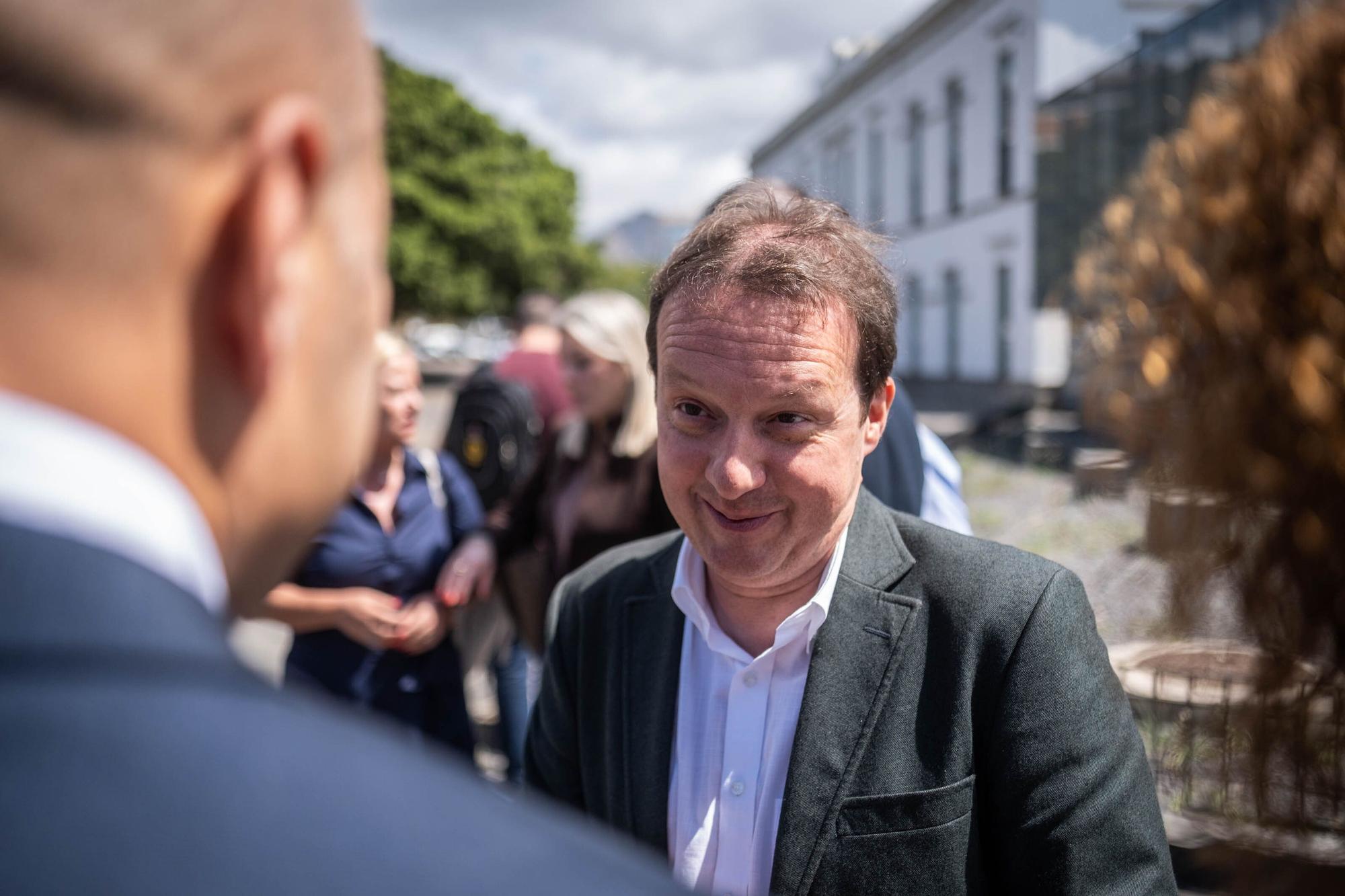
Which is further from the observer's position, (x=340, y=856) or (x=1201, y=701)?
(x=1201, y=701)

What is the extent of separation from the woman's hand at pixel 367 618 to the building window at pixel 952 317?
23.7m

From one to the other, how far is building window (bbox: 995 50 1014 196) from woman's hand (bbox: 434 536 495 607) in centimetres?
2124

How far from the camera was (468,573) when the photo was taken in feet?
12.2

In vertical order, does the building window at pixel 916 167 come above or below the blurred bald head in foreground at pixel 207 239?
above

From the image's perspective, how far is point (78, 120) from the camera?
515 millimetres

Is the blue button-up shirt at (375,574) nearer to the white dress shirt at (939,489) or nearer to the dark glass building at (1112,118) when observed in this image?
the white dress shirt at (939,489)

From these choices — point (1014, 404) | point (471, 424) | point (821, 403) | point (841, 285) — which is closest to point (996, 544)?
point (821, 403)

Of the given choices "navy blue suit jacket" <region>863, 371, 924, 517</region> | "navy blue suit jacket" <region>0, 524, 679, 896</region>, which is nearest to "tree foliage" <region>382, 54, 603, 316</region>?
"navy blue suit jacket" <region>863, 371, 924, 517</region>

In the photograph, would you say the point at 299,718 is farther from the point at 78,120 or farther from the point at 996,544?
the point at 996,544

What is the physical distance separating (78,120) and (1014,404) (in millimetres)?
20857

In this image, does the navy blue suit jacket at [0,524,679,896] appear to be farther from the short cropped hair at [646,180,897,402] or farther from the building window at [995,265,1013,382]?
the building window at [995,265,1013,382]

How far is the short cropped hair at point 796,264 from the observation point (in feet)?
5.69

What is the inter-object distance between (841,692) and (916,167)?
92.3 ft

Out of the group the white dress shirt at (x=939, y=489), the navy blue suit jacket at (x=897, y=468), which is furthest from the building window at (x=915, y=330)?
the navy blue suit jacket at (x=897, y=468)
